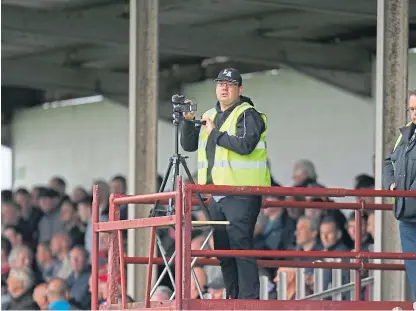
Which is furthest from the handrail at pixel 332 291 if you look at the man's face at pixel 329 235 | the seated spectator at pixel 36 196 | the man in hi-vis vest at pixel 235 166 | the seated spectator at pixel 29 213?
the seated spectator at pixel 36 196

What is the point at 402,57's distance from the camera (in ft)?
35.0

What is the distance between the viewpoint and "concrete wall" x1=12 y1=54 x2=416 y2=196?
685 inches

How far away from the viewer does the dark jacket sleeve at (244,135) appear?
8.28 m

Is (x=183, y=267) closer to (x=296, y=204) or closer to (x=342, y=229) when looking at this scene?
(x=296, y=204)

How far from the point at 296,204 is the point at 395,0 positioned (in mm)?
2513

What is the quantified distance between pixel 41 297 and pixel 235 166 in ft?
17.0

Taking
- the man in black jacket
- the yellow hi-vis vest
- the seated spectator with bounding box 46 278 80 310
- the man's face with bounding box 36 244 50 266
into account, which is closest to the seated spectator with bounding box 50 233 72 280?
the man's face with bounding box 36 244 50 266

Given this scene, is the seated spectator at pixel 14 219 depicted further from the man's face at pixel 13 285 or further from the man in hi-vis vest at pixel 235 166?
the man in hi-vis vest at pixel 235 166

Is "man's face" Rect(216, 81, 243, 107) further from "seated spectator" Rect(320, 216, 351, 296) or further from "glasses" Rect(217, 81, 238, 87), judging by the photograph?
"seated spectator" Rect(320, 216, 351, 296)

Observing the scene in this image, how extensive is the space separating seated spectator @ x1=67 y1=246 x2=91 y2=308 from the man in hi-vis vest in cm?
521

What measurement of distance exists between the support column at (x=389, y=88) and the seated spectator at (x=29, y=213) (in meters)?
6.62

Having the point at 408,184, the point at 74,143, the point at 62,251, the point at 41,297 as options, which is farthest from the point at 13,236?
the point at 408,184

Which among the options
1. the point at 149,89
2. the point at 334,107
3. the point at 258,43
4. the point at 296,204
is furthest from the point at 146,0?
the point at 334,107

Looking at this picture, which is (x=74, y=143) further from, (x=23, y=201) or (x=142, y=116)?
(x=142, y=116)
